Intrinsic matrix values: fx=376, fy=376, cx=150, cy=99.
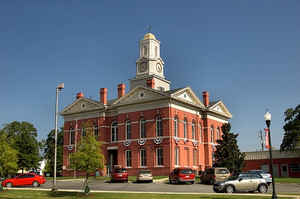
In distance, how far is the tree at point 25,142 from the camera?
74.0 m

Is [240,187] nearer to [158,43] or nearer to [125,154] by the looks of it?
[125,154]

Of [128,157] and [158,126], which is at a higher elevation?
[158,126]

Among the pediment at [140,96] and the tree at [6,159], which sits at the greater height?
the pediment at [140,96]

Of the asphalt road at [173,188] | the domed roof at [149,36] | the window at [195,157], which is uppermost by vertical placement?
the domed roof at [149,36]

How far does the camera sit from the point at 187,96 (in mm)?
53875

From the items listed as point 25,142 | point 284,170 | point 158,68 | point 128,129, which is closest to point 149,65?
point 158,68

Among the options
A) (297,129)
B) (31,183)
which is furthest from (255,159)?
(31,183)

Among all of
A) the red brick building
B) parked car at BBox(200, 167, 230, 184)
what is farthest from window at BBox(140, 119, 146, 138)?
the red brick building

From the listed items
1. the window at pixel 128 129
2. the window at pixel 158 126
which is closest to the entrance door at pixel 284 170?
the window at pixel 158 126

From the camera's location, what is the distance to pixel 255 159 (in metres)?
69.1

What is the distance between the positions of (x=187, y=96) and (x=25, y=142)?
3803cm

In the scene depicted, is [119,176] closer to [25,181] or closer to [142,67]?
[25,181]

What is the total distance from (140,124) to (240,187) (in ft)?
84.1

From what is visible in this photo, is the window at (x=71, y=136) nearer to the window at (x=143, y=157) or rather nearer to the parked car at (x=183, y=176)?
the window at (x=143, y=157)
